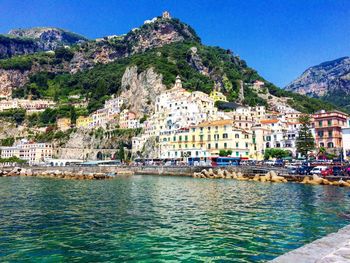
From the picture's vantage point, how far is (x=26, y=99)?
18150cm

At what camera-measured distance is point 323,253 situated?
26.7 feet

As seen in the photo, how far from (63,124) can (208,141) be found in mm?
84883

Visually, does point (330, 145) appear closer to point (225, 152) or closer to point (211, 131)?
point (225, 152)

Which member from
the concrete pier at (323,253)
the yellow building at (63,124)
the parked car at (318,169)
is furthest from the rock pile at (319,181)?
the yellow building at (63,124)

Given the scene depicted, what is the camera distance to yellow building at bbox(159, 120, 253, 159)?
81.9 metres

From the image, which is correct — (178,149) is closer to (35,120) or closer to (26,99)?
(35,120)

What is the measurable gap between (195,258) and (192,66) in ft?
523

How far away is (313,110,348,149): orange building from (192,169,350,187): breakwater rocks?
2688 centimetres

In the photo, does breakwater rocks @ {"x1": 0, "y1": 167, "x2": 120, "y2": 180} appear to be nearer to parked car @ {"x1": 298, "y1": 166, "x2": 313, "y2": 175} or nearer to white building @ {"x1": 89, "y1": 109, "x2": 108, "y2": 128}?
parked car @ {"x1": 298, "y1": 166, "x2": 313, "y2": 175}

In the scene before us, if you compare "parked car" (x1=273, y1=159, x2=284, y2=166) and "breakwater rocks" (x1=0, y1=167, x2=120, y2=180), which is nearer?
"parked car" (x1=273, y1=159, x2=284, y2=166)

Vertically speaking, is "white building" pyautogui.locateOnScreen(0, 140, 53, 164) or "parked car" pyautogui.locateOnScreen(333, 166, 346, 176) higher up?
"white building" pyautogui.locateOnScreen(0, 140, 53, 164)

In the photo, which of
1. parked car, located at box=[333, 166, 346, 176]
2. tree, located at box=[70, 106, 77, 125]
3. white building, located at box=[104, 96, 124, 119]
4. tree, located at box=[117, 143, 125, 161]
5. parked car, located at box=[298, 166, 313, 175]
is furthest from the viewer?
tree, located at box=[70, 106, 77, 125]

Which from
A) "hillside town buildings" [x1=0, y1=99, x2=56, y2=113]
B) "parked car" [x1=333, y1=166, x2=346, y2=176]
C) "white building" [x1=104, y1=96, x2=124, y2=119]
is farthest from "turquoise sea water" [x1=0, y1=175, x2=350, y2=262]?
"hillside town buildings" [x1=0, y1=99, x2=56, y2=113]

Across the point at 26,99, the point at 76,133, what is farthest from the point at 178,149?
the point at 26,99
